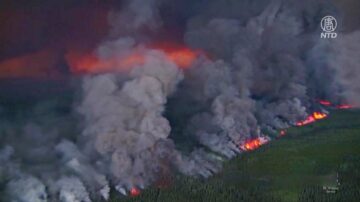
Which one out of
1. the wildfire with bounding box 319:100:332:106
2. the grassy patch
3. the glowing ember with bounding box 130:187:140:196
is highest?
the wildfire with bounding box 319:100:332:106

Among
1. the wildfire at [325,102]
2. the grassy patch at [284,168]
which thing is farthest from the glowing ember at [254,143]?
the wildfire at [325,102]

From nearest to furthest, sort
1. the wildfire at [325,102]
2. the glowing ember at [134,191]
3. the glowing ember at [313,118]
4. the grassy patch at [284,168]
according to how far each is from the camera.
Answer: the grassy patch at [284,168] → the glowing ember at [134,191] → the glowing ember at [313,118] → the wildfire at [325,102]

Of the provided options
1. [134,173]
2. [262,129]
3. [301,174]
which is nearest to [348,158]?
[301,174]

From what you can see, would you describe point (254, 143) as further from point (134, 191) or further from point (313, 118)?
point (134, 191)

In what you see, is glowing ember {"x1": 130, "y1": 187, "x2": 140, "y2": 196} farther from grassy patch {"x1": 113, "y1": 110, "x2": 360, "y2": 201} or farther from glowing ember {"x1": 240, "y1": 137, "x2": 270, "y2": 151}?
glowing ember {"x1": 240, "y1": 137, "x2": 270, "y2": 151}

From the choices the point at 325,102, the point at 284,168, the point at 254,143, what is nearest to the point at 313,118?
the point at 325,102

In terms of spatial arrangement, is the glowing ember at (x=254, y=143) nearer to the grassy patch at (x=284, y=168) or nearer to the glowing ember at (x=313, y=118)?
the grassy patch at (x=284, y=168)

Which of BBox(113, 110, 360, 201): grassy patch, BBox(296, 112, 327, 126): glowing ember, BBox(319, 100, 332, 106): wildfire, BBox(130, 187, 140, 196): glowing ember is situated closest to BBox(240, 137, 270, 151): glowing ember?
BBox(113, 110, 360, 201): grassy patch

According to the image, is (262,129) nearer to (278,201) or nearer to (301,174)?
(301,174)

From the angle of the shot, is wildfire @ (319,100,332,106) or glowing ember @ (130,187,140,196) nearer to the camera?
glowing ember @ (130,187,140,196)
